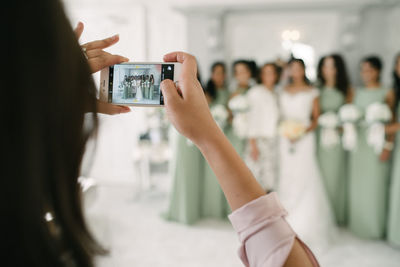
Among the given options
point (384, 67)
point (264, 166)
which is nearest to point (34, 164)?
point (264, 166)

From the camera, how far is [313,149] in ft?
9.53

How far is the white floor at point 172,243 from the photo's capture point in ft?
7.78

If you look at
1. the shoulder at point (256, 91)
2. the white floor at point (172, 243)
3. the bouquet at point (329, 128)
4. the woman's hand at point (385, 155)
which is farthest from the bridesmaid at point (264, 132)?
the woman's hand at point (385, 155)

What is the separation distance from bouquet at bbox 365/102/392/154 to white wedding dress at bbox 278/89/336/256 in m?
0.52

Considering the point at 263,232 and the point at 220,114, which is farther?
the point at 220,114

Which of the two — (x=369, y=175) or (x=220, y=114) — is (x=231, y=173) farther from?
(x=369, y=175)

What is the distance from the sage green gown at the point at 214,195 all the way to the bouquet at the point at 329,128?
105 cm

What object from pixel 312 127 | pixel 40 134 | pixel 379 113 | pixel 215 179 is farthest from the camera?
pixel 215 179

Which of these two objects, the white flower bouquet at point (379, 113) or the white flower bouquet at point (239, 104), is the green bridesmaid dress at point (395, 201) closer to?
the white flower bouquet at point (379, 113)

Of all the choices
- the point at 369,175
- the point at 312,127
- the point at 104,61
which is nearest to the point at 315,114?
the point at 312,127

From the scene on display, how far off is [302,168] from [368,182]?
617mm

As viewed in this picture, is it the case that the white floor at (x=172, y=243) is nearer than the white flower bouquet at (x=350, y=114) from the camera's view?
Yes

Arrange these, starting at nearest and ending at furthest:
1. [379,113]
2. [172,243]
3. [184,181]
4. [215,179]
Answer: [379,113] → [172,243] → [184,181] → [215,179]

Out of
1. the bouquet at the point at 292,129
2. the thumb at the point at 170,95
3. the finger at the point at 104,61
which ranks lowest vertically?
the bouquet at the point at 292,129
